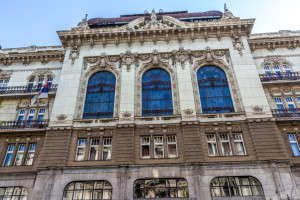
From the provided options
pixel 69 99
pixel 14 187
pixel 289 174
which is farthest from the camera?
pixel 69 99

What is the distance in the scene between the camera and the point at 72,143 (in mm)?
21266

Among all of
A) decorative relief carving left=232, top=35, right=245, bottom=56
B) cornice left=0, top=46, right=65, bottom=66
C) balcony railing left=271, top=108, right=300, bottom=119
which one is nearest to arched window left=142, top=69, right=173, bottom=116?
decorative relief carving left=232, top=35, right=245, bottom=56

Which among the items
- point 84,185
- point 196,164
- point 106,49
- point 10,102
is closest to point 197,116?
point 196,164

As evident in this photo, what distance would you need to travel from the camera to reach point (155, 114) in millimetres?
22672

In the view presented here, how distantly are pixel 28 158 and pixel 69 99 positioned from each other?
6.57 meters

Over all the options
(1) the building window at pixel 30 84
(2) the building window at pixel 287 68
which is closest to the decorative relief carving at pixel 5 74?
(1) the building window at pixel 30 84

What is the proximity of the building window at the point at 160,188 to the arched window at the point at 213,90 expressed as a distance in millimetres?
7449

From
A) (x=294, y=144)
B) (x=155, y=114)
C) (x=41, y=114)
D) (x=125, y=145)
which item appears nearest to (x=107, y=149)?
(x=125, y=145)

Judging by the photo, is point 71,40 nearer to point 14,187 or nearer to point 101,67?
point 101,67

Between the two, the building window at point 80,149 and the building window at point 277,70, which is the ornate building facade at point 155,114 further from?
the building window at point 277,70

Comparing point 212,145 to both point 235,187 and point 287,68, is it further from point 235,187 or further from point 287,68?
point 287,68

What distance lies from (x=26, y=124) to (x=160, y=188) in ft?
48.3

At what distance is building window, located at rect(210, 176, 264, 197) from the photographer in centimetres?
1817

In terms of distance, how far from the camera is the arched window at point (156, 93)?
22.9m
